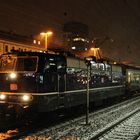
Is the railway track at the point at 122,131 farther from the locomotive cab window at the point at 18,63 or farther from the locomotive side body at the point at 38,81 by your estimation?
the locomotive cab window at the point at 18,63

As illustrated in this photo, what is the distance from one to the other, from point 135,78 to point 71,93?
847 inches

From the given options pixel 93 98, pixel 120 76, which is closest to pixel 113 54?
pixel 120 76

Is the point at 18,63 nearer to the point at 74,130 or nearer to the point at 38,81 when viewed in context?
the point at 38,81

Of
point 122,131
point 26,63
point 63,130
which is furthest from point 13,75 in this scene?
point 122,131

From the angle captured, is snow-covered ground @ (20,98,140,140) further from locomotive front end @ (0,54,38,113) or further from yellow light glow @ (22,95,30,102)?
locomotive front end @ (0,54,38,113)

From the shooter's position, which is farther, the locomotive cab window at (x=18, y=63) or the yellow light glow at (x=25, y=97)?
the locomotive cab window at (x=18, y=63)

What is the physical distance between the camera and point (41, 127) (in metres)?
15.1

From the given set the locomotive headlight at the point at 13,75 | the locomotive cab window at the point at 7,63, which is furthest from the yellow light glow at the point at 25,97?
the locomotive cab window at the point at 7,63

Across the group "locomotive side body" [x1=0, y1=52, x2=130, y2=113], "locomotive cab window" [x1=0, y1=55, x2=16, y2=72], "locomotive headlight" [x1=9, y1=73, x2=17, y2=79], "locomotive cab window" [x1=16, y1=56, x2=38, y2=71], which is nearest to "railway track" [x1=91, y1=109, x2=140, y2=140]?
"locomotive side body" [x1=0, y1=52, x2=130, y2=113]

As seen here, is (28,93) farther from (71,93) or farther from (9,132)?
(71,93)

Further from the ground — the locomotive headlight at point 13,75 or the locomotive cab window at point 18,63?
the locomotive cab window at point 18,63

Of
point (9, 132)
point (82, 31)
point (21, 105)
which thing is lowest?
point (9, 132)

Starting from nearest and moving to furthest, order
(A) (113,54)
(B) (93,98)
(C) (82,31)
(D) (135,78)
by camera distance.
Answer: (B) (93,98)
(D) (135,78)
(A) (113,54)
(C) (82,31)

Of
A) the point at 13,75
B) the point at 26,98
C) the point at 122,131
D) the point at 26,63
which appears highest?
the point at 26,63
